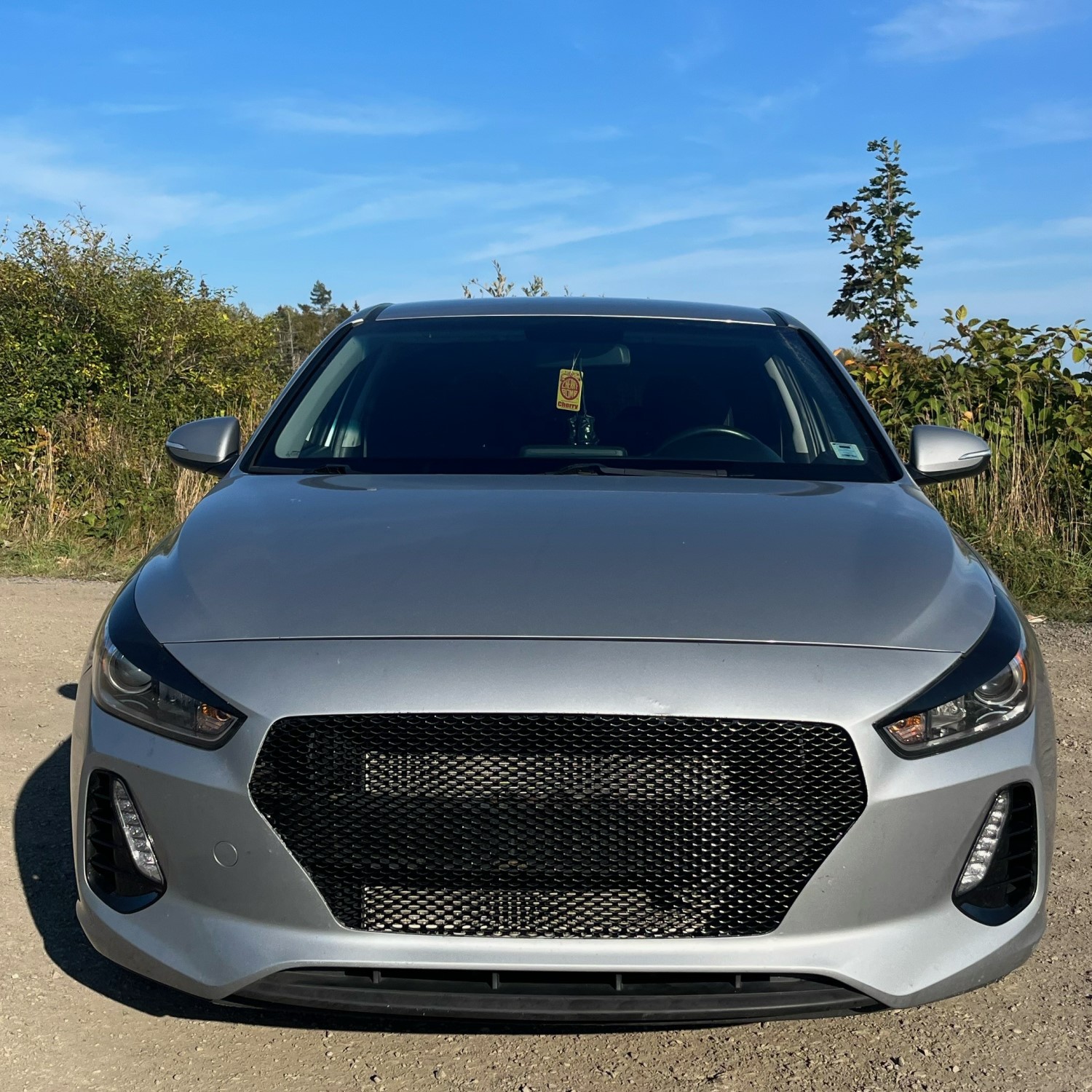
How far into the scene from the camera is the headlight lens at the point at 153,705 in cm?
223

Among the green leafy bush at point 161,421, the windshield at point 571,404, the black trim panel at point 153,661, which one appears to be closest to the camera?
the black trim panel at point 153,661

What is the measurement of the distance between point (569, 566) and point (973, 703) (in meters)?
0.78

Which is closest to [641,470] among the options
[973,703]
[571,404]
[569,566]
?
[571,404]

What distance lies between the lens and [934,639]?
2.34 m

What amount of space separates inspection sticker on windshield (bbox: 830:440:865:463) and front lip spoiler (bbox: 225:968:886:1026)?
162 centimetres

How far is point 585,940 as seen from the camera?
84.0 inches

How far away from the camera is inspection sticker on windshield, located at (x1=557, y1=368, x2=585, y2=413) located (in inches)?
142

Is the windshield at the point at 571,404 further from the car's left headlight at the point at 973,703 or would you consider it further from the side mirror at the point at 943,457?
the car's left headlight at the point at 973,703

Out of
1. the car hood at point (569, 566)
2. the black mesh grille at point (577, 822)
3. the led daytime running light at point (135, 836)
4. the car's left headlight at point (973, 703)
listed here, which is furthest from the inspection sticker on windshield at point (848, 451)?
the led daytime running light at point (135, 836)

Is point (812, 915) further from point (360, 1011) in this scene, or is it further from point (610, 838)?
point (360, 1011)

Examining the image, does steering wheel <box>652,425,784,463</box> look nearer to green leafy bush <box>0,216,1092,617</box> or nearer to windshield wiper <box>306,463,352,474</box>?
windshield wiper <box>306,463,352,474</box>

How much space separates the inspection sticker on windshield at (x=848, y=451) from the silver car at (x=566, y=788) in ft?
2.96

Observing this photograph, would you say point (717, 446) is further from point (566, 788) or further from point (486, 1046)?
point (486, 1046)

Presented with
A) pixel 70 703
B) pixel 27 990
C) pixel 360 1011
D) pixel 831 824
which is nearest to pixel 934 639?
pixel 831 824
